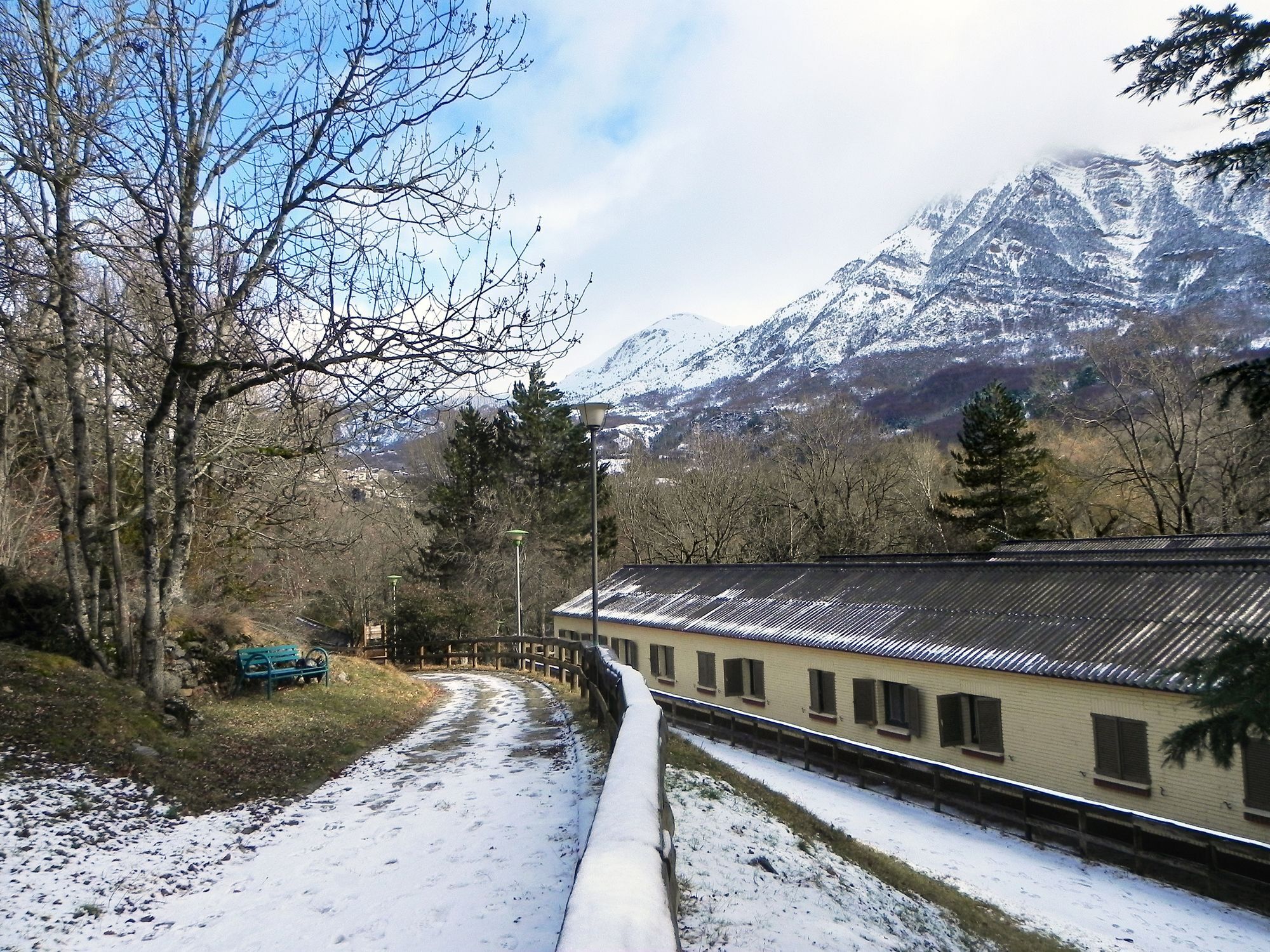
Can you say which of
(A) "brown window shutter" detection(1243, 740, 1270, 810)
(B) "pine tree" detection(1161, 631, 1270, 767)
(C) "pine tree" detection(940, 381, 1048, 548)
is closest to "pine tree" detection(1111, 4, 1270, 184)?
(B) "pine tree" detection(1161, 631, 1270, 767)

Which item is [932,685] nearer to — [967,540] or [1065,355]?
[967,540]

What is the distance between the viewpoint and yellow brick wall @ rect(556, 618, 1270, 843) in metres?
14.9

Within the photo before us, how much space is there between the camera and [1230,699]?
5.21 metres

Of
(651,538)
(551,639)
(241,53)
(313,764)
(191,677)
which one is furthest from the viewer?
(651,538)

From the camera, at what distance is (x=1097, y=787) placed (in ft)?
54.1

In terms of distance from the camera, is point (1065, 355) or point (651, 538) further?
point (1065, 355)

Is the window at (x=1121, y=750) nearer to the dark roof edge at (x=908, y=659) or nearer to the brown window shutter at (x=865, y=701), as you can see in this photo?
the dark roof edge at (x=908, y=659)

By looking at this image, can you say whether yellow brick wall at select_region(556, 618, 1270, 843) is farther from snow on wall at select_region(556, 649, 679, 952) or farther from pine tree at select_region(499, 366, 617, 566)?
pine tree at select_region(499, 366, 617, 566)

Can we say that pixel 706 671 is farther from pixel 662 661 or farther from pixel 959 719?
pixel 959 719

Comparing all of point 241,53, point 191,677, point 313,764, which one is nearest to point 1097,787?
point 313,764

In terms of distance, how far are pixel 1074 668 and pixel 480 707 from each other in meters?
12.0

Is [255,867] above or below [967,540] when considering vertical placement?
below

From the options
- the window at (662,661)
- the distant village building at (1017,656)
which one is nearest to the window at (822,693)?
the distant village building at (1017,656)

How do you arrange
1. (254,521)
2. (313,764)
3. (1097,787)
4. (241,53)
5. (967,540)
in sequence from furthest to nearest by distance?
1. (967,540)
2. (1097,787)
3. (254,521)
4. (313,764)
5. (241,53)
